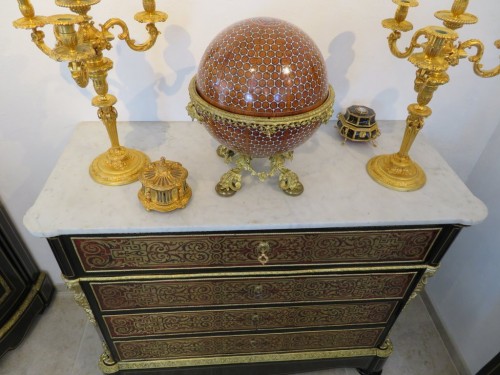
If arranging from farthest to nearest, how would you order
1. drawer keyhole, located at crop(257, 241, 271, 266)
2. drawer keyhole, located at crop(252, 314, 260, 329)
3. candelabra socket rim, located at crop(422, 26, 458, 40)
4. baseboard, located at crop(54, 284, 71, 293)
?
baseboard, located at crop(54, 284, 71, 293) → drawer keyhole, located at crop(252, 314, 260, 329) → drawer keyhole, located at crop(257, 241, 271, 266) → candelabra socket rim, located at crop(422, 26, 458, 40)

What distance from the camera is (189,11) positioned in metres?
1.17

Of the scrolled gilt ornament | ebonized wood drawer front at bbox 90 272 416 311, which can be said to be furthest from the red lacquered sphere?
the scrolled gilt ornament

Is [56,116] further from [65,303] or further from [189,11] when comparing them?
[65,303]

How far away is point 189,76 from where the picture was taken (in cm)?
130

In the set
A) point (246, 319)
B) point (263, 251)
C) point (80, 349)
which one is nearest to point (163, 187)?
point (263, 251)

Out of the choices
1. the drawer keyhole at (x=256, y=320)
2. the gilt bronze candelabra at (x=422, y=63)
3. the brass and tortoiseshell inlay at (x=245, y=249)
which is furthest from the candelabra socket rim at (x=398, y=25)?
the drawer keyhole at (x=256, y=320)

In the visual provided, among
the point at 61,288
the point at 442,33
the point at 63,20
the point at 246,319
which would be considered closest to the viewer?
the point at 63,20

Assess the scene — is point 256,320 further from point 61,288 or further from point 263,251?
point 61,288

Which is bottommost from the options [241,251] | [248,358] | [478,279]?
[248,358]

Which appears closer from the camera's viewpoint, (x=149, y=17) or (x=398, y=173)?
(x=149, y=17)

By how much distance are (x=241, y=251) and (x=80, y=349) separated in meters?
1.23

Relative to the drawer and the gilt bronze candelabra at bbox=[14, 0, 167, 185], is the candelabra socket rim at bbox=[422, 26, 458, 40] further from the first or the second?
the drawer

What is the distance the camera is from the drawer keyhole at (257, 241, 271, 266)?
1.08 m

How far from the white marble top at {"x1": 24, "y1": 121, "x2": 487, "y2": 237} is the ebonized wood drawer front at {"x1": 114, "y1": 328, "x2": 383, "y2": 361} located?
1.96ft
